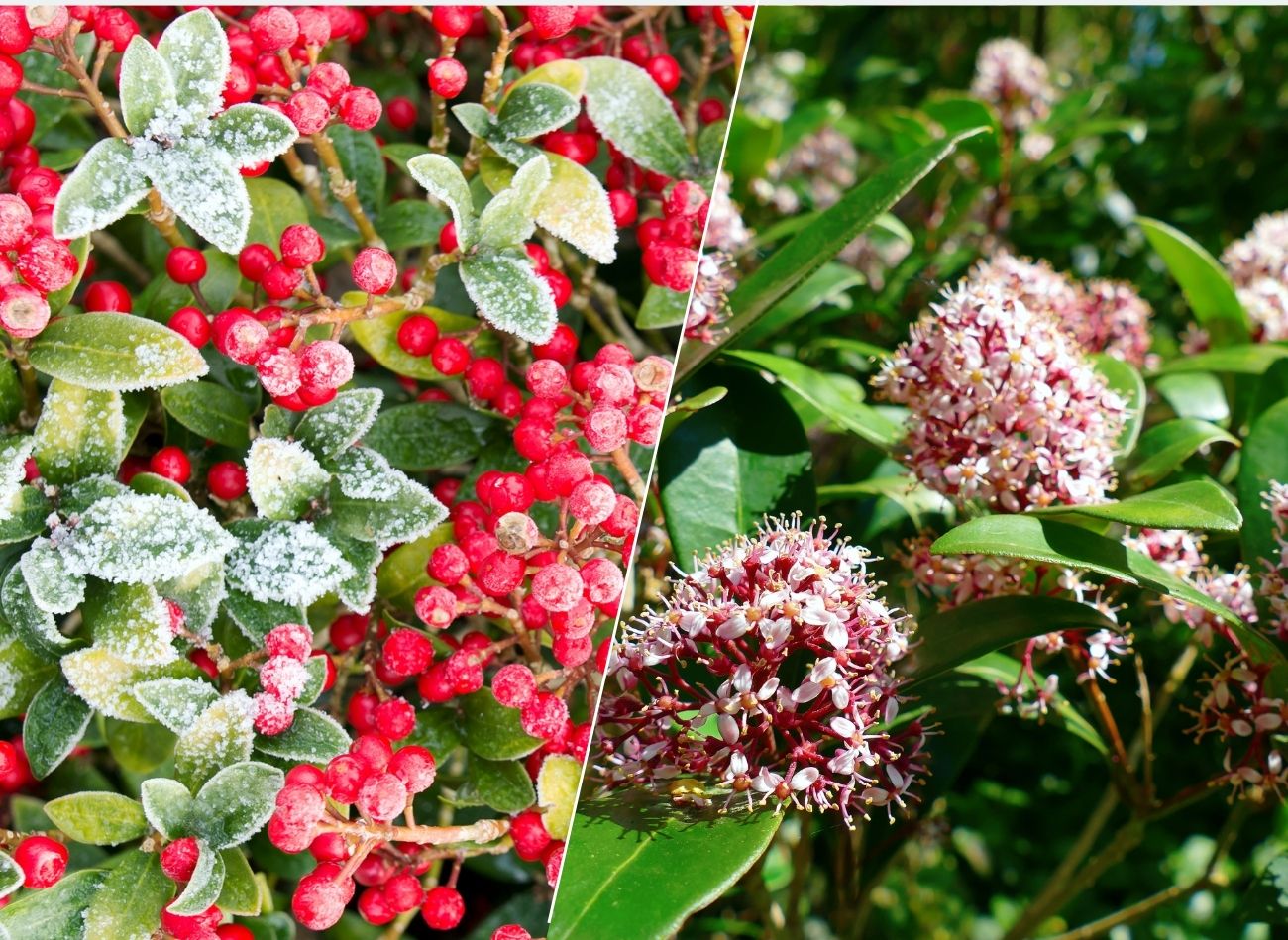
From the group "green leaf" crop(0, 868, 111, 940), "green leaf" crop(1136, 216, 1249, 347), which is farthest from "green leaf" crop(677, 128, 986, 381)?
"green leaf" crop(1136, 216, 1249, 347)

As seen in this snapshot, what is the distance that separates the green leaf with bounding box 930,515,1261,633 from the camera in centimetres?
63

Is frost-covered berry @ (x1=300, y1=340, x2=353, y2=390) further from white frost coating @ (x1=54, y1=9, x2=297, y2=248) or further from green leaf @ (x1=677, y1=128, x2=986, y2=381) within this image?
green leaf @ (x1=677, y1=128, x2=986, y2=381)

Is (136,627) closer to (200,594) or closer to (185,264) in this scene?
(200,594)

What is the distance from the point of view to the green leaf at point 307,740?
62 centimetres

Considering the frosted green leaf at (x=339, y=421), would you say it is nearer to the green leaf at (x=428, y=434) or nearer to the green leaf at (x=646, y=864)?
the green leaf at (x=428, y=434)

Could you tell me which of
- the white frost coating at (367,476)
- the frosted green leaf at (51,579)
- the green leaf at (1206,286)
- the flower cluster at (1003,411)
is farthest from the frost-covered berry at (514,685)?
the green leaf at (1206,286)

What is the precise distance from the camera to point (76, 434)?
648mm

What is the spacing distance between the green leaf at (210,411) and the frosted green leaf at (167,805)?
210 mm

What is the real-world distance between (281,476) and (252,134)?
19 cm

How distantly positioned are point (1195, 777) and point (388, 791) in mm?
928

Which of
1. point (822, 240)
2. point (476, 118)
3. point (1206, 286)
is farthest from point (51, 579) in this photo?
point (1206, 286)

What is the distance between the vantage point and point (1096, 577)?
0.87 metres

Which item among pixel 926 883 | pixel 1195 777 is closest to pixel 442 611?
pixel 1195 777

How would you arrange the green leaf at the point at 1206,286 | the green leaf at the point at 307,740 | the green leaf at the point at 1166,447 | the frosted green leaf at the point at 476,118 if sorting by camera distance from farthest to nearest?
1. the green leaf at the point at 1206,286
2. the green leaf at the point at 1166,447
3. the frosted green leaf at the point at 476,118
4. the green leaf at the point at 307,740
